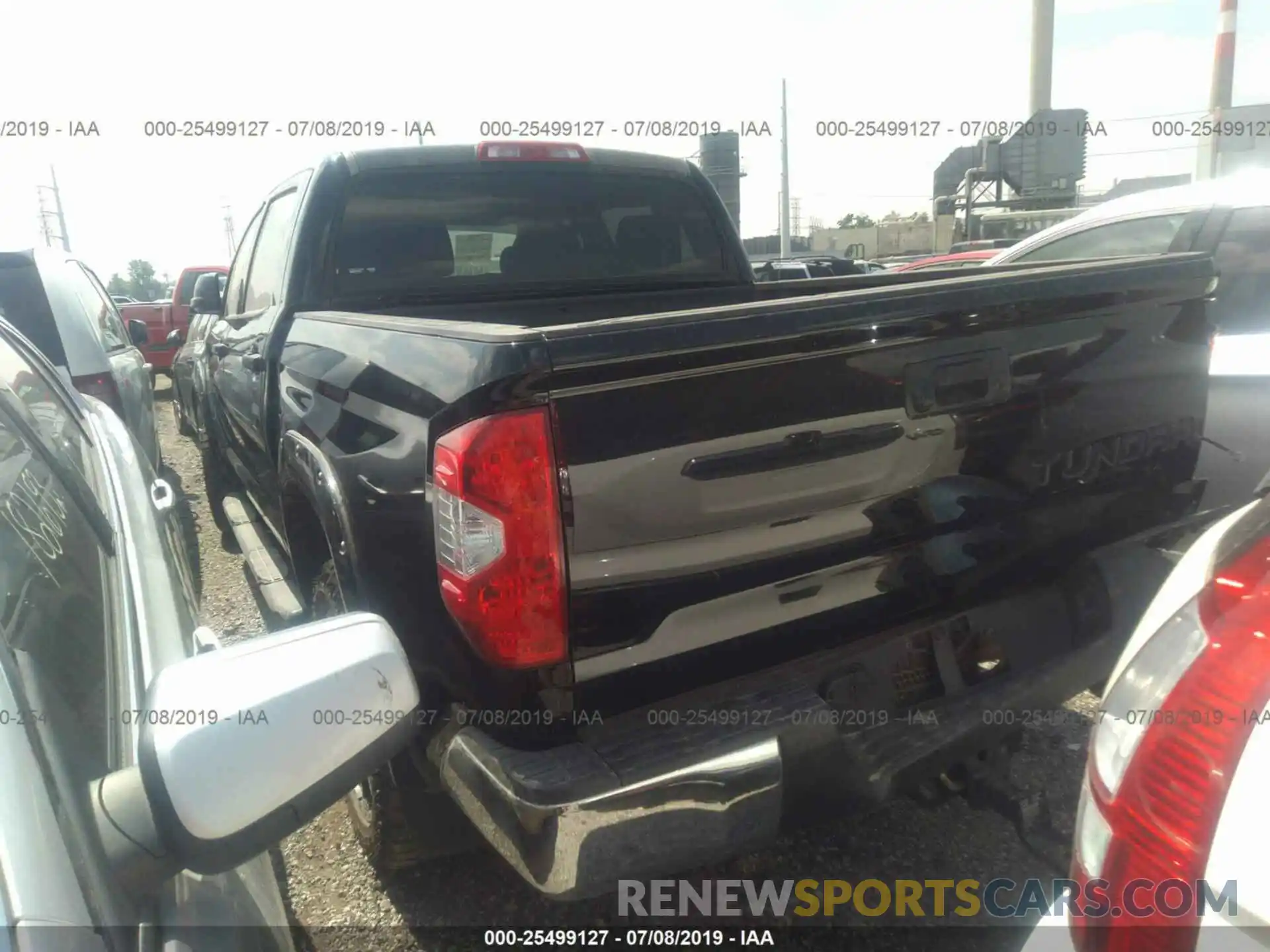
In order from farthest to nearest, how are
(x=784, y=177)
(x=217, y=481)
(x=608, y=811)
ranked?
(x=784, y=177) → (x=217, y=481) → (x=608, y=811)

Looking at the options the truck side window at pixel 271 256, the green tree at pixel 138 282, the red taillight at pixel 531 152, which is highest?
the red taillight at pixel 531 152

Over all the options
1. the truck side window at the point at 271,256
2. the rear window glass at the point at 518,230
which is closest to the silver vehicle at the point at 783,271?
the rear window glass at the point at 518,230

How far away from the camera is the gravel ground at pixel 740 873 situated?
253cm

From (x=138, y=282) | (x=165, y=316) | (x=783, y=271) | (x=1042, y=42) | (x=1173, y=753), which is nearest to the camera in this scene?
(x=1173, y=753)

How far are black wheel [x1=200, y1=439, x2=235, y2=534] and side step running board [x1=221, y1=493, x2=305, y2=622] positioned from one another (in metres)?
0.63

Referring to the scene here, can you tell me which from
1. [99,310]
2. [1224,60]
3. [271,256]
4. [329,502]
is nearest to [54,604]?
[329,502]

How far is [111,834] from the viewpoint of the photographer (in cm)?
104

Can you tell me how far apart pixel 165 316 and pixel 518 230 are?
47.3ft

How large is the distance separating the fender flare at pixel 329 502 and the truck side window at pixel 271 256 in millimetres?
1052

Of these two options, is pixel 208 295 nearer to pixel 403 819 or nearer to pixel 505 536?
pixel 403 819

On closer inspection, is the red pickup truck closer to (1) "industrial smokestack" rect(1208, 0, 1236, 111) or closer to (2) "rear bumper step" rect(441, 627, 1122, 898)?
(2) "rear bumper step" rect(441, 627, 1122, 898)

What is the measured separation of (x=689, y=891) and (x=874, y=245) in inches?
1799

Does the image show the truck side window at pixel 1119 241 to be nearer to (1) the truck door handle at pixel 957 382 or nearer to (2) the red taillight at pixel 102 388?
(1) the truck door handle at pixel 957 382

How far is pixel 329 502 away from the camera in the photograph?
241 centimetres
